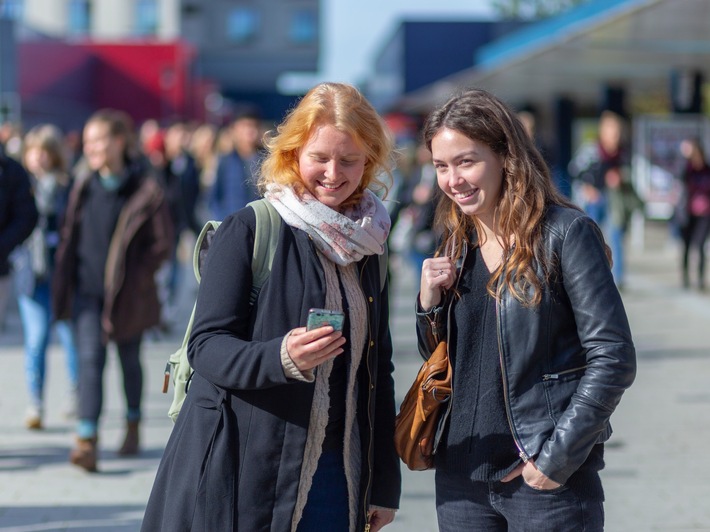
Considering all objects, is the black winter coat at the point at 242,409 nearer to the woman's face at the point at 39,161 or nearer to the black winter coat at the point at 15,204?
the black winter coat at the point at 15,204

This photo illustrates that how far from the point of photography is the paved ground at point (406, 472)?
560 centimetres

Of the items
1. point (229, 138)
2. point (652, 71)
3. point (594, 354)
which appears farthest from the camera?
point (652, 71)

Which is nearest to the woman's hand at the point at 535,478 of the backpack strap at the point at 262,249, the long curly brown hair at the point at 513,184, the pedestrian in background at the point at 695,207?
the long curly brown hair at the point at 513,184

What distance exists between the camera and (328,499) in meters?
3.03

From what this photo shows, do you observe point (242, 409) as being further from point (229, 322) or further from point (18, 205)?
point (18, 205)

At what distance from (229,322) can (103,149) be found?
3.83 meters

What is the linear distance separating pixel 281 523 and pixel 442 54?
119ft

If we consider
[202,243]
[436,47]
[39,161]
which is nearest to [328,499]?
[202,243]

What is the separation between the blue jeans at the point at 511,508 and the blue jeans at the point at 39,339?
15.7 ft

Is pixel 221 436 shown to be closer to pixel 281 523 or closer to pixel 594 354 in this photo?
pixel 281 523

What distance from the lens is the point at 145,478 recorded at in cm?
625

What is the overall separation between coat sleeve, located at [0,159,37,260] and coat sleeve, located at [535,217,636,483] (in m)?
4.12

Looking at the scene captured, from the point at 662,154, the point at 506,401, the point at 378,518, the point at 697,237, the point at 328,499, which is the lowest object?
the point at 378,518

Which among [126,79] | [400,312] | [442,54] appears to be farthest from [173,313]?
[126,79]
